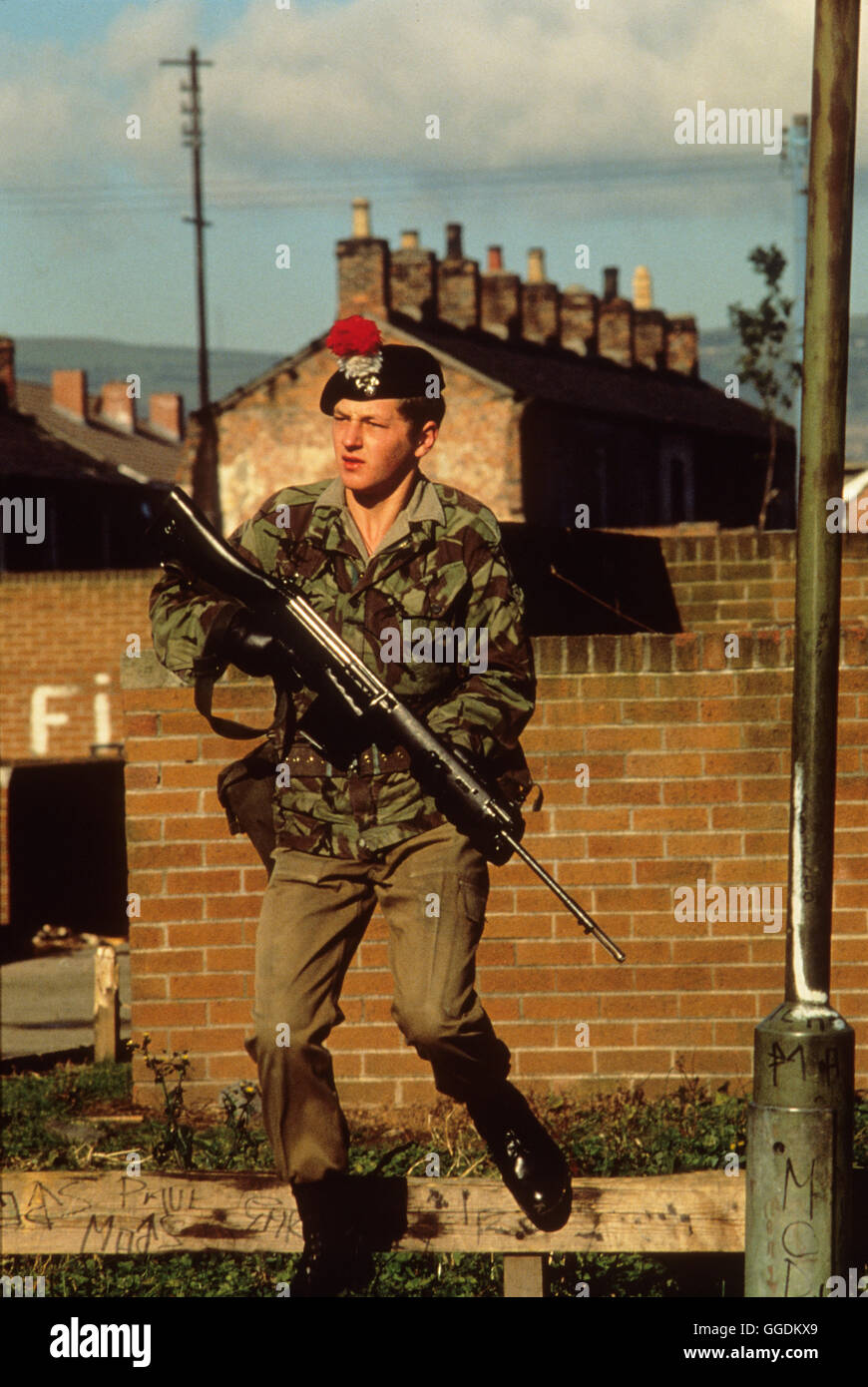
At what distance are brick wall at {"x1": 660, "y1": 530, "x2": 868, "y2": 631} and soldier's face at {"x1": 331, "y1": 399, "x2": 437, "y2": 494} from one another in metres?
7.75

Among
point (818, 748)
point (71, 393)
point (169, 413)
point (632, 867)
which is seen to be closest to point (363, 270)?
point (632, 867)

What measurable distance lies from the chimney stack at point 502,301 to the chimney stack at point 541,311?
1.26 metres

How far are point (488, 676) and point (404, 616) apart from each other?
246 millimetres

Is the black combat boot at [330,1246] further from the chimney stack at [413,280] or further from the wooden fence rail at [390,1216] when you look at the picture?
the chimney stack at [413,280]

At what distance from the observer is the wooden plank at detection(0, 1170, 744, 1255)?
507cm

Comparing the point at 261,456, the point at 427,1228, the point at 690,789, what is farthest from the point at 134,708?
the point at 261,456

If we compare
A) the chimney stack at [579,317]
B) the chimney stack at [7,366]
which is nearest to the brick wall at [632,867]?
the chimney stack at [7,366]

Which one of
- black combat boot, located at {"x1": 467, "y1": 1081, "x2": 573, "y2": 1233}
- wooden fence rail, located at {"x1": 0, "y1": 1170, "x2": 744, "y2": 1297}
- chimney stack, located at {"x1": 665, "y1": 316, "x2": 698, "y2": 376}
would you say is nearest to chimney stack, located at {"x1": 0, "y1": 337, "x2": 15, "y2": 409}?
chimney stack, located at {"x1": 665, "y1": 316, "x2": 698, "y2": 376}

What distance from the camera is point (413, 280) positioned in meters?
43.0

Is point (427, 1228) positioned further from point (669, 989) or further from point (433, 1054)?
point (669, 989)

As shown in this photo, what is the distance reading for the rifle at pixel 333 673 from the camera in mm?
4336

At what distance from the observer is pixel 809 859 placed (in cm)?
505

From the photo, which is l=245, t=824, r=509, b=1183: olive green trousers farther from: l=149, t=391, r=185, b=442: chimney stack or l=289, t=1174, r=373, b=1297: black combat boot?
l=149, t=391, r=185, b=442: chimney stack

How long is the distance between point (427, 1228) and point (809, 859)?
57.5 inches
